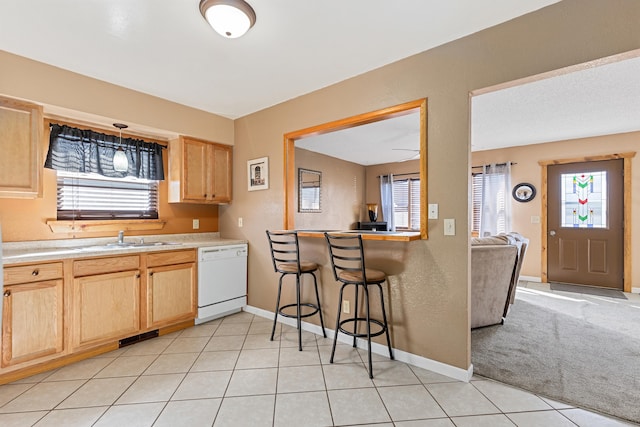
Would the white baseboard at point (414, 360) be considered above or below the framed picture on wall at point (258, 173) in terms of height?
below

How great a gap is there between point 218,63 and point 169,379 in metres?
2.55

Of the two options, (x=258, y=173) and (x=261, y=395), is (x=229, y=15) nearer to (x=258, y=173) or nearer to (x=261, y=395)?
(x=258, y=173)

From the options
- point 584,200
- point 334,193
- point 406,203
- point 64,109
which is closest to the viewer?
point 64,109

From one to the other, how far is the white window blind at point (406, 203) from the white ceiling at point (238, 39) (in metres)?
4.31

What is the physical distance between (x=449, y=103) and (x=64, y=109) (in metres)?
3.23

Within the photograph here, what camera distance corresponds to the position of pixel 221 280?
3.40 metres

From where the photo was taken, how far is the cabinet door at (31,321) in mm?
2080

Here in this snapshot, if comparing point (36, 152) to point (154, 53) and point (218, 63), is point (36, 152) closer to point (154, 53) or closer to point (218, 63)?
point (154, 53)

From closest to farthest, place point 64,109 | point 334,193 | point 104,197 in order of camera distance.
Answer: point 64,109 < point 104,197 < point 334,193

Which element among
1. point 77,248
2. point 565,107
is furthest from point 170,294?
point 565,107

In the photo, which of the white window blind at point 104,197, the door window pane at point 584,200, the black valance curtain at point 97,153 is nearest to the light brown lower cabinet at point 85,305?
the white window blind at point 104,197

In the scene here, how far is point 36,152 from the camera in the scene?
243cm

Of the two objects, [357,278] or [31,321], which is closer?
[31,321]

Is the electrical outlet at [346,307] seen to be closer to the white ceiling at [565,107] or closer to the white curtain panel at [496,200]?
the white ceiling at [565,107]
